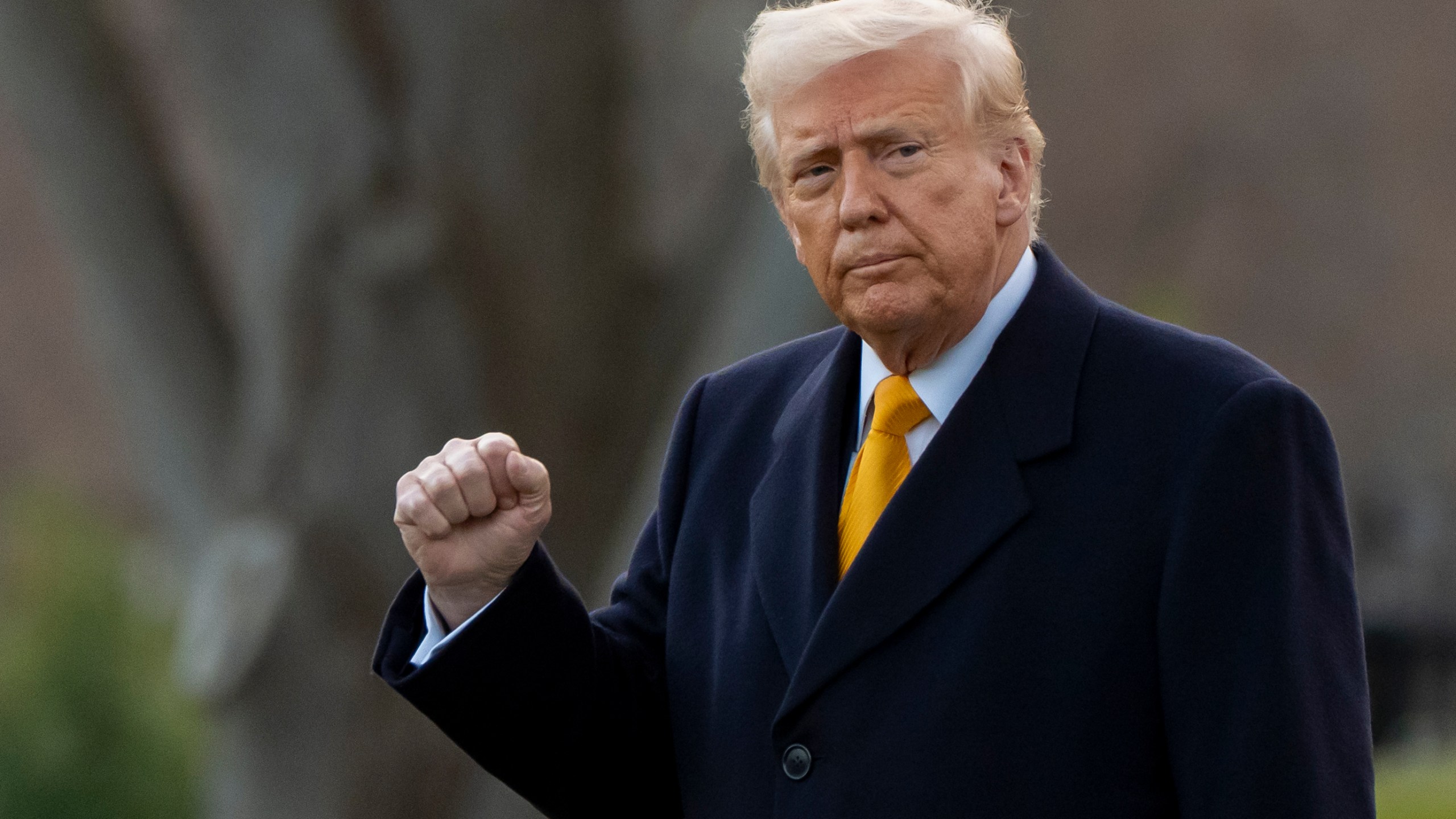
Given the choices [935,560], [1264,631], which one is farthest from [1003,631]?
[1264,631]

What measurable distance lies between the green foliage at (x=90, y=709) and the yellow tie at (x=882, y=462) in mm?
4608

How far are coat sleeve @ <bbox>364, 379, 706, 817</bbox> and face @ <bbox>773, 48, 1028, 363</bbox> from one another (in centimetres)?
49

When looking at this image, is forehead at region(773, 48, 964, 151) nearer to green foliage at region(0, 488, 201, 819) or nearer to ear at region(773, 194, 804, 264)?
ear at region(773, 194, 804, 264)

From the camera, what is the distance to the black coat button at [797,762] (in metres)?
1.83

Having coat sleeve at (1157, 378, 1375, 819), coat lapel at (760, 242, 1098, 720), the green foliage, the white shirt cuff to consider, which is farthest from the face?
the green foliage

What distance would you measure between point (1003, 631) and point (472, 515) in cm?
59

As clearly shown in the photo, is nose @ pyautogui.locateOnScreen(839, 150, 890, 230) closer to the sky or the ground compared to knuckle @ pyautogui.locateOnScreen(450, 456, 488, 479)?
closer to the sky

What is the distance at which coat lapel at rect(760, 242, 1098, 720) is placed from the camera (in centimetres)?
181

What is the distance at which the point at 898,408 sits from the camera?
1937 mm

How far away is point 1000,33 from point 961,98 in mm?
100

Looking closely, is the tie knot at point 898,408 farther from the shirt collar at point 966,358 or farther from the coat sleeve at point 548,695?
the coat sleeve at point 548,695

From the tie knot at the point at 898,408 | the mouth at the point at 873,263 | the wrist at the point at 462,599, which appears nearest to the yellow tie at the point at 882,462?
the tie knot at the point at 898,408

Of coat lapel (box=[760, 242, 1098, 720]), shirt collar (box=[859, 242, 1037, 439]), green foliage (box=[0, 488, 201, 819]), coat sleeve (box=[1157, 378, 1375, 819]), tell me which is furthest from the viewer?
green foliage (box=[0, 488, 201, 819])

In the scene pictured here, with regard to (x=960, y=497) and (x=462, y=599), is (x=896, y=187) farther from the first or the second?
(x=462, y=599)
